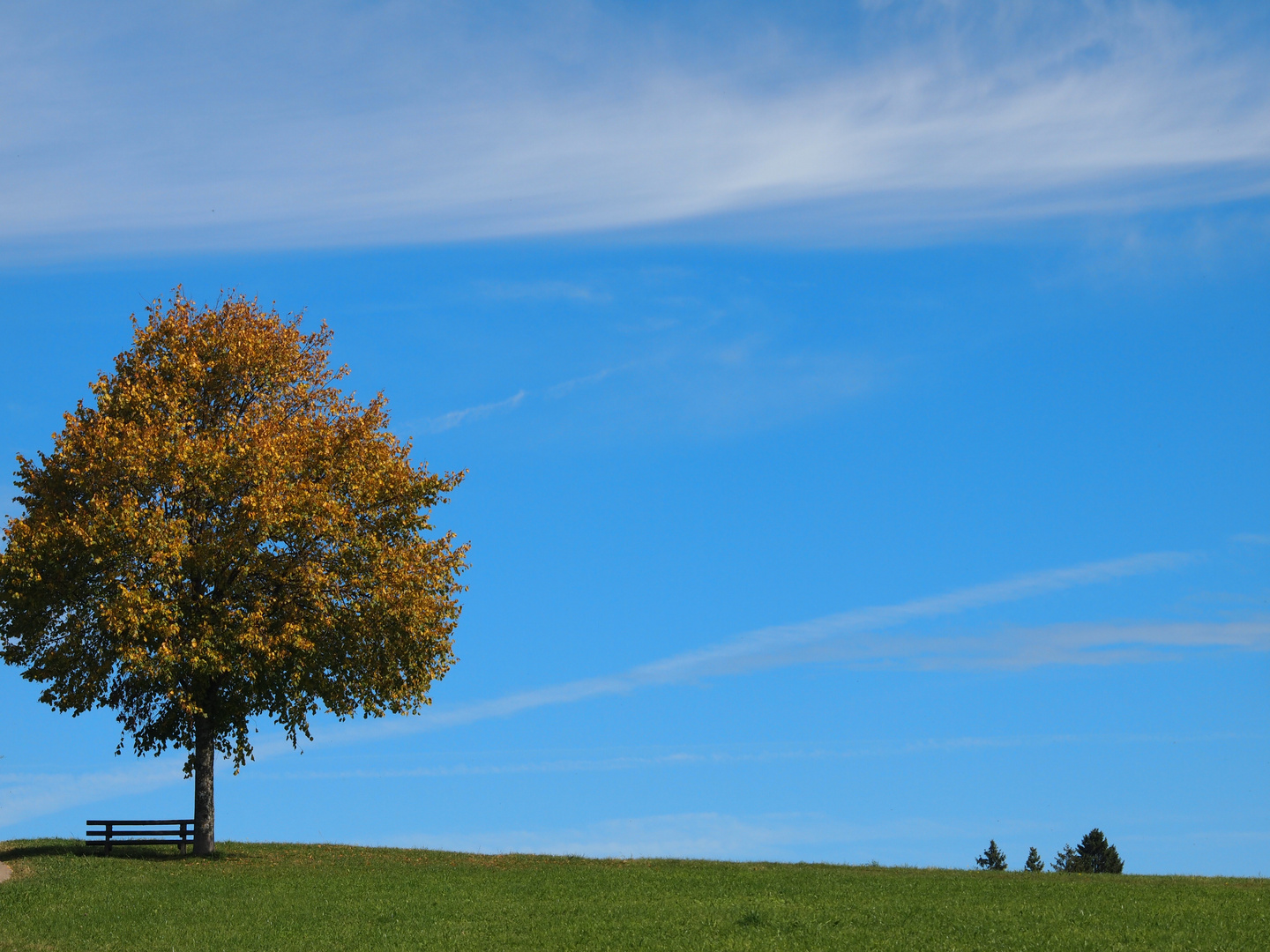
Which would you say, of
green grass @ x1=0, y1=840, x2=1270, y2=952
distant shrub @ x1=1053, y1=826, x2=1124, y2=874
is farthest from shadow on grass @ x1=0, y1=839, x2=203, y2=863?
distant shrub @ x1=1053, y1=826, x2=1124, y2=874

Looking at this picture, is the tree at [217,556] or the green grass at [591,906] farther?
the tree at [217,556]

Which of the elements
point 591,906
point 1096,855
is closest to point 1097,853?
point 1096,855

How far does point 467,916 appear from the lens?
3180 cm

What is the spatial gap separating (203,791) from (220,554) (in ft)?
30.1

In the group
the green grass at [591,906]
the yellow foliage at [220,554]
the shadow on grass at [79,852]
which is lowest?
the green grass at [591,906]

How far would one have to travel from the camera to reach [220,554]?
133ft

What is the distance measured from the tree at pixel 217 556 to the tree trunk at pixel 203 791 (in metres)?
0.06

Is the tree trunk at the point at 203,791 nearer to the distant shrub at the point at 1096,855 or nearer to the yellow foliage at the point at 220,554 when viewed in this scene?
the yellow foliage at the point at 220,554

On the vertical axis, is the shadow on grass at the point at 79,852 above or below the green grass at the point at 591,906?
above

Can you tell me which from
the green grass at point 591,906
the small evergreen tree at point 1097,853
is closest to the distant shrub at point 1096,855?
the small evergreen tree at point 1097,853

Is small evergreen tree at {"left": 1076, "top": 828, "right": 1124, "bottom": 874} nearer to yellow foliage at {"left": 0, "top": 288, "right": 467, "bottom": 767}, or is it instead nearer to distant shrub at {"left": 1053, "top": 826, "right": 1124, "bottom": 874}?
distant shrub at {"left": 1053, "top": 826, "right": 1124, "bottom": 874}

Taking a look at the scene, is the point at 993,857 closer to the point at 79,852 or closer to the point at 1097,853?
the point at 1097,853

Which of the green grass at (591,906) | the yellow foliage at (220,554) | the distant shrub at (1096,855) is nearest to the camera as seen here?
the green grass at (591,906)

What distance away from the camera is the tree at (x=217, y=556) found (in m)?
40.2
